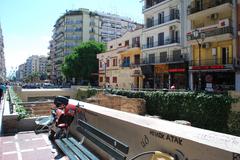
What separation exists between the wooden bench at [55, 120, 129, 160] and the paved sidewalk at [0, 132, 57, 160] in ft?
1.39

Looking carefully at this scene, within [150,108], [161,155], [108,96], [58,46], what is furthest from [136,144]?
[58,46]

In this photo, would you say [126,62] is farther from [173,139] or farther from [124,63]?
[173,139]

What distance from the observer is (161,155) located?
138 inches

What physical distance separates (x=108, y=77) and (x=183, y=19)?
817 inches

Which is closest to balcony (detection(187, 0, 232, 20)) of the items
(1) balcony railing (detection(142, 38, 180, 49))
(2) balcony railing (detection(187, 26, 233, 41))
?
(2) balcony railing (detection(187, 26, 233, 41))

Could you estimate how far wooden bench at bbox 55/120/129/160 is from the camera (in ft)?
15.3

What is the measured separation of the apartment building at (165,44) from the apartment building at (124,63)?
2.43m

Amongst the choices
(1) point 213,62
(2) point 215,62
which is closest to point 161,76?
(1) point 213,62

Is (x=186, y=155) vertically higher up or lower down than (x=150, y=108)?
higher up

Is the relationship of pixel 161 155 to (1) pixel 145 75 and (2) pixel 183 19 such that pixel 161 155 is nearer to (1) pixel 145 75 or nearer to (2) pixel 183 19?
(2) pixel 183 19

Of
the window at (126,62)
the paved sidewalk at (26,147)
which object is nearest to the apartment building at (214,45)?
the window at (126,62)

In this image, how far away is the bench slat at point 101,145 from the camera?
180 inches

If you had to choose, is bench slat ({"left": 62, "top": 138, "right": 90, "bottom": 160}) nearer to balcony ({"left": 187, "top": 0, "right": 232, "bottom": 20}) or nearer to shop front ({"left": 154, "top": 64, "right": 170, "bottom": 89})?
balcony ({"left": 187, "top": 0, "right": 232, "bottom": 20})

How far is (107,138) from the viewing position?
Answer: 17.1 ft
